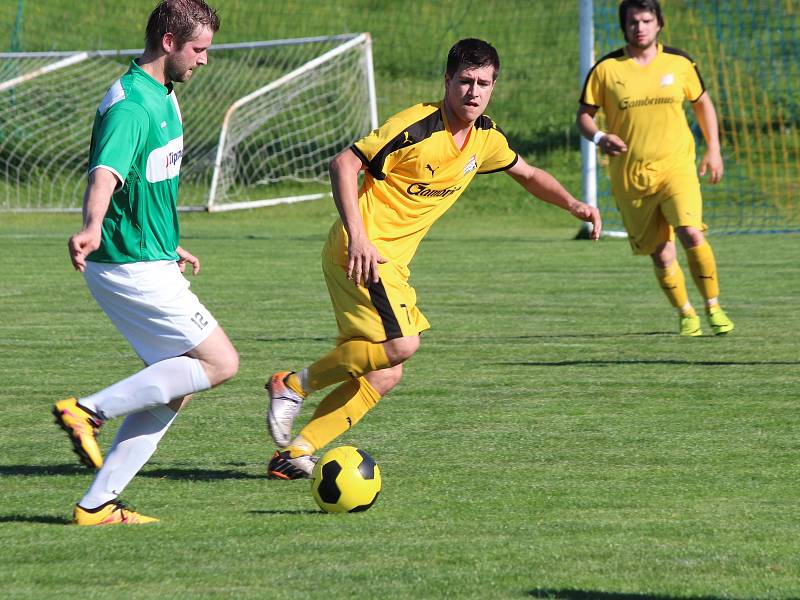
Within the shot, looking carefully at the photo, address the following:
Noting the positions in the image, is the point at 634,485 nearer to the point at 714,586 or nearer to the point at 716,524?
the point at 716,524

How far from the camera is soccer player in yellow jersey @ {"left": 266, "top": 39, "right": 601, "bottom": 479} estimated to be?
556 cm

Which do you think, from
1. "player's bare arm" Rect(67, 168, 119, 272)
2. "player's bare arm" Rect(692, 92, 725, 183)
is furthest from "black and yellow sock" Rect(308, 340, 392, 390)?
"player's bare arm" Rect(692, 92, 725, 183)

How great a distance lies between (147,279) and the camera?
15.9ft

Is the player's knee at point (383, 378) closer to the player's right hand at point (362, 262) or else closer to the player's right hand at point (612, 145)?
the player's right hand at point (362, 262)

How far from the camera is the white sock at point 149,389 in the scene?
4.82 metres

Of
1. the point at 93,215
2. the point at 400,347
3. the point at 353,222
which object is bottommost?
the point at 400,347

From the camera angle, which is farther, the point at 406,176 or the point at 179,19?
the point at 406,176

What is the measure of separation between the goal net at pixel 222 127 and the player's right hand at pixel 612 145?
1317cm

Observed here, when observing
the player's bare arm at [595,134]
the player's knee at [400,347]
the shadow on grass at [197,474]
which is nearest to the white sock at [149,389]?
the shadow on grass at [197,474]

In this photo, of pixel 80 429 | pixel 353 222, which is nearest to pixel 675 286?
pixel 353 222

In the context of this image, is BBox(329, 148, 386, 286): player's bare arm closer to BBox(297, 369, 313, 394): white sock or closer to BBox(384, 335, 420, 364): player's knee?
BBox(384, 335, 420, 364): player's knee

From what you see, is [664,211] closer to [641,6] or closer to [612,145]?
[612,145]

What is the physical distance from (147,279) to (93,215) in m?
0.41

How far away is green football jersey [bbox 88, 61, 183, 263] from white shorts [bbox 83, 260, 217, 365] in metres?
0.05
